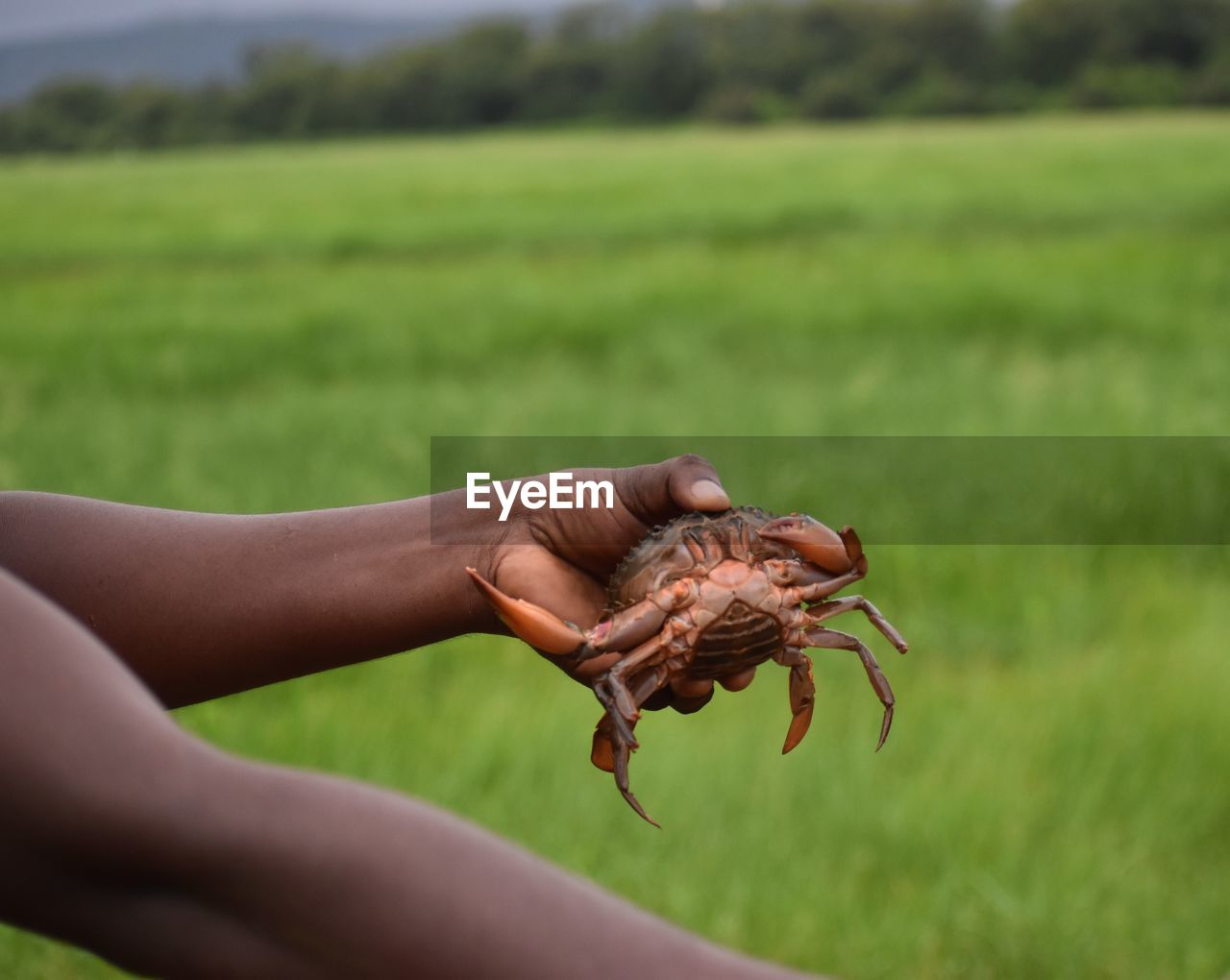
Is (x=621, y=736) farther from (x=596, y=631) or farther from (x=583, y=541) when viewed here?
(x=583, y=541)

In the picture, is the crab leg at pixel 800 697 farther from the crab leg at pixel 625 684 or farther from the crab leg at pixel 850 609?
the crab leg at pixel 625 684

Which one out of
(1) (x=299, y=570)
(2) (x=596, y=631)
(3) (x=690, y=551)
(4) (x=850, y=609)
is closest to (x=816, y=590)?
(4) (x=850, y=609)

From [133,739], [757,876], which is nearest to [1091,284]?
[757,876]

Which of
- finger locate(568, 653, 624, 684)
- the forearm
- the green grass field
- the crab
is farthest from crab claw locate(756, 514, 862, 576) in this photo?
the green grass field

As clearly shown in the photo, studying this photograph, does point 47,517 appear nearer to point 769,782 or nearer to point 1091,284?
point 769,782

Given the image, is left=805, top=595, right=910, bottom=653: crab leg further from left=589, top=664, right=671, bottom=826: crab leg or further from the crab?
left=589, top=664, right=671, bottom=826: crab leg

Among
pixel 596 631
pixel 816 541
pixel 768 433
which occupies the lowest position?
pixel 768 433

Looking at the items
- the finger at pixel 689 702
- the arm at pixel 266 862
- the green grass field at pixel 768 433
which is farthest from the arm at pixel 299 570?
the green grass field at pixel 768 433
